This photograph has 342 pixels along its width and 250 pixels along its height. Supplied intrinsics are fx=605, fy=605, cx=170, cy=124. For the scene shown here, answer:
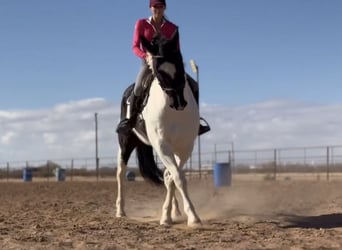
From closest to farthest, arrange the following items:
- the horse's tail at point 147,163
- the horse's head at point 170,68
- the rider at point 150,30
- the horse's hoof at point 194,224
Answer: the horse's hoof at point 194,224, the horse's head at point 170,68, the rider at point 150,30, the horse's tail at point 147,163

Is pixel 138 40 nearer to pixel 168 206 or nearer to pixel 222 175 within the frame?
pixel 168 206

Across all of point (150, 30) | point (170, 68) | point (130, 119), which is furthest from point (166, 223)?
point (150, 30)

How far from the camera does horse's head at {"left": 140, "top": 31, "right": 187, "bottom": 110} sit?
27.0 ft

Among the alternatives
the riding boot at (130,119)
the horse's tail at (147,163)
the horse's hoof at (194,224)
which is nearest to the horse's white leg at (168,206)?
the horse's hoof at (194,224)

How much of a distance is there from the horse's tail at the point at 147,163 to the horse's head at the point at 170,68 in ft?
10.4

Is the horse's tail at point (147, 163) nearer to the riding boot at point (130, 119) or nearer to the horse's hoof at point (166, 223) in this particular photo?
the riding boot at point (130, 119)

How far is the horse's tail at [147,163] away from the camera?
450 inches

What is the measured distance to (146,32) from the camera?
9.17 m

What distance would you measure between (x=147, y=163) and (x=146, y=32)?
124 inches

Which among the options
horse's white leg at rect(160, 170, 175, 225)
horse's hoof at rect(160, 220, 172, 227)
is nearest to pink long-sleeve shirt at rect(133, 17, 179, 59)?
horse's white leg at rect(160, 170, 175, 225)

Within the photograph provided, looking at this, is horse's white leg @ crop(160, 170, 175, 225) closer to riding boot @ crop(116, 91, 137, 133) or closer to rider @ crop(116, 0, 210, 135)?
riding boot @ crop(116, 91, 137, 133)

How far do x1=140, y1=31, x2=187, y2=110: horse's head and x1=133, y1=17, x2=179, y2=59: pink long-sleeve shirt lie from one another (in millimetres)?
598

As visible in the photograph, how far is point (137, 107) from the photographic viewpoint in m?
9.45

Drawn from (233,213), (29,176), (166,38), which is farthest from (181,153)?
(29,176)
